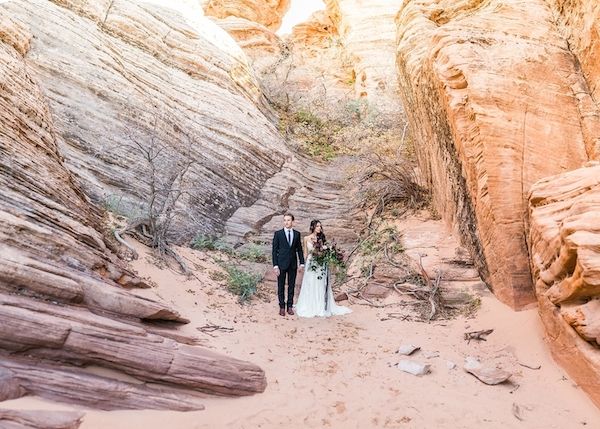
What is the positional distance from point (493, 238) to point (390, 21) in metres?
20.2

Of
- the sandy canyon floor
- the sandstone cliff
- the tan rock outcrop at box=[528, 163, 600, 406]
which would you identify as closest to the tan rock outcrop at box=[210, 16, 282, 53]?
the sandstone cliff

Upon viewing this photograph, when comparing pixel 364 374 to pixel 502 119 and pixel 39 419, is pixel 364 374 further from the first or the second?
pixel 502 119

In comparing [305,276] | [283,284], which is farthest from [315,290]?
[283,284]

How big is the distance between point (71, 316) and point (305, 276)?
4132 millimetres

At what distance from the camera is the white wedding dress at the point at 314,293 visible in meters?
7.59

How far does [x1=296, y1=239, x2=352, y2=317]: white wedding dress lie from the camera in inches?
299

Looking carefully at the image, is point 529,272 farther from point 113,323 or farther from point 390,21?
point 390,21

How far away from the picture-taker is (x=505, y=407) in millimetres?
4668

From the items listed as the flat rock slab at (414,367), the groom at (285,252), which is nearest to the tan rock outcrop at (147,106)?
the groom at (285,252)

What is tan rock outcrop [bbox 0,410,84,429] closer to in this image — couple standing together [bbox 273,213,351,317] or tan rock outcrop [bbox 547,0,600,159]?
couple standing together [bbox 273,213,351,317]

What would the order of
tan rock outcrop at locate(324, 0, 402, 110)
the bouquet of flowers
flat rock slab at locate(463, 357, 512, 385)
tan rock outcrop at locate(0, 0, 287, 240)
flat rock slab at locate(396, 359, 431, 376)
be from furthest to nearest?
tan rock outcrop at locate(324, 0, 402, 110), tan rock outcrop at locate(0, 0, 287, 240), the bouquet of flowers, flat rock slab at locate(396, 359, 431, 376), flat rock slab at locate(463, 357, 512, 385)

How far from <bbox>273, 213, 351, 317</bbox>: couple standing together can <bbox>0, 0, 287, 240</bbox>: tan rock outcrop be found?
3.14 metres

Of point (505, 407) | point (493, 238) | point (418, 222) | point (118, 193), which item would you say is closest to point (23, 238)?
point (118, 193)

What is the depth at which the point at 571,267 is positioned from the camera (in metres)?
5.04
